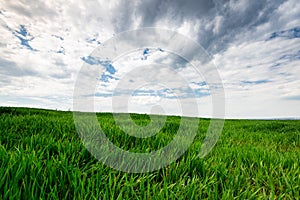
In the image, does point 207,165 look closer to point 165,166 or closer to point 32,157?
point 165,166

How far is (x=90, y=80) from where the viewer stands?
9.62 ft

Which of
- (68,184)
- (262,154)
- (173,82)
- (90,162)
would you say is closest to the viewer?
(68,184)

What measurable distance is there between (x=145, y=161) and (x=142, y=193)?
64 cm

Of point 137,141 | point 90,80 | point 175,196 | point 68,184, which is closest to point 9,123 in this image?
point 90,80

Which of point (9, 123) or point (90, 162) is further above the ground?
point (9, 123)

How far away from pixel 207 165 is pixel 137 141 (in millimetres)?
1192

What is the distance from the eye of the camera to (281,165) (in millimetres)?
2510

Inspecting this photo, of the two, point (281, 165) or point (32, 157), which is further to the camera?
point (281, 165)

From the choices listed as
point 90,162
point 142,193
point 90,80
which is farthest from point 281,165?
point 90,80

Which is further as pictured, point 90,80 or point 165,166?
point 90,80

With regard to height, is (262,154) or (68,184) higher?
(262,154)

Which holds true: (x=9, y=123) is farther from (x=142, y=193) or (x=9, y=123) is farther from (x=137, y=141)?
(x=142, y=193)

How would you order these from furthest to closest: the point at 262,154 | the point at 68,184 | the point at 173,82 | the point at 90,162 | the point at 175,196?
the point at 173,82
the point at 262,154
the point at 90,162
the point at 68,184
the point at 175,196

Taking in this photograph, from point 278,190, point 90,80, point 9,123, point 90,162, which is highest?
point 90,80
